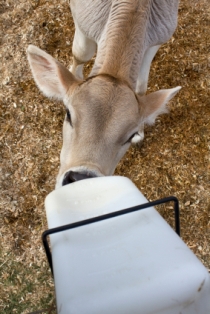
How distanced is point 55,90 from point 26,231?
1.76 metres

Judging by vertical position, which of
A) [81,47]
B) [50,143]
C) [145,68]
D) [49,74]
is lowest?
[50,143]

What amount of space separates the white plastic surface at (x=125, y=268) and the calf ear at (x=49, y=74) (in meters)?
1.34

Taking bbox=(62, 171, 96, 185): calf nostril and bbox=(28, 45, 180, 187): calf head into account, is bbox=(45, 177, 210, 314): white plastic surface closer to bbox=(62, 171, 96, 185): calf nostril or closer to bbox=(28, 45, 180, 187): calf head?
bbox=(62, 171, 96, 185): calf nostril

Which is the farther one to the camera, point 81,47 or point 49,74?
point 81,47

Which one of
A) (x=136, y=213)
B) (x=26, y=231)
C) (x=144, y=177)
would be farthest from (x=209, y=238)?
(x=136, y=213)

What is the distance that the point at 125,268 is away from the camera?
40.1 inches

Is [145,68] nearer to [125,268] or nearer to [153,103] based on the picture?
[153,103]

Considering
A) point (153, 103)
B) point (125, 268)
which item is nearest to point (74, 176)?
point (125, 268)

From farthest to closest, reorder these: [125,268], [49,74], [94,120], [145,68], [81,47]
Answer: [145,68]
[81,47]
[49,74]
[94,120]
[125,268]

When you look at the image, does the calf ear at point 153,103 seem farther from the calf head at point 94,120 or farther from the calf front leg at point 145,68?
the calf front leg at point 145,68

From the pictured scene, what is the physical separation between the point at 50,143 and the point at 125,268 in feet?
9.74

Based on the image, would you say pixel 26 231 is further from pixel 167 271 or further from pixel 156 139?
pixel 167 271

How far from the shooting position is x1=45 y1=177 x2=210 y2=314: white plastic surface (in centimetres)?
95

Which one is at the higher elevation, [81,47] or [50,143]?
[81,47]
